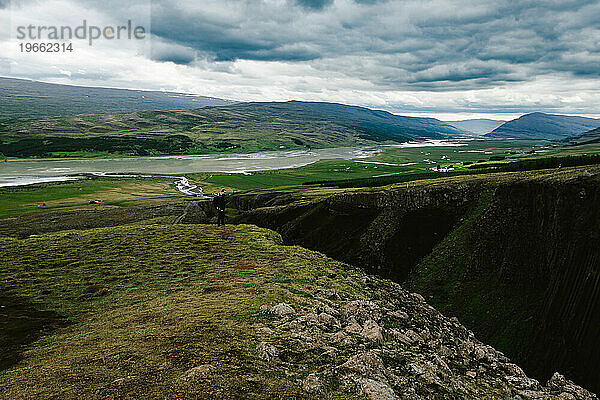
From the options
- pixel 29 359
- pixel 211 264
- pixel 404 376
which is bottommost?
pixel 211 264

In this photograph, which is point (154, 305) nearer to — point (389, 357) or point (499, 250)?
point (389, 357)

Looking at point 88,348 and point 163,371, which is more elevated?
point 163,371

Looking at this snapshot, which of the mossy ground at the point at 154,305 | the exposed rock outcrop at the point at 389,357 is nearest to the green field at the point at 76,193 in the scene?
the mossy ground at the point at 154,305

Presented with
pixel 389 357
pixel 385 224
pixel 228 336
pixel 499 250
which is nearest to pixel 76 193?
pixel 385 224

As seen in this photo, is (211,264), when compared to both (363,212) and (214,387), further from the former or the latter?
(363,212)

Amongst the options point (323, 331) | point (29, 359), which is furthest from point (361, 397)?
point (29, 359)
